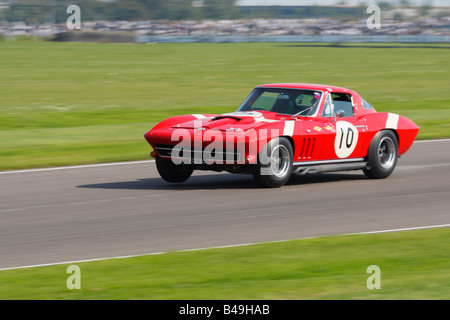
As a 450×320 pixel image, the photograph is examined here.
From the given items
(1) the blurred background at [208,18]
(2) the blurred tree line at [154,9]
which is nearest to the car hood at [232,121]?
(1) the blurred background at [208,18]

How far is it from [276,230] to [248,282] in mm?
2443

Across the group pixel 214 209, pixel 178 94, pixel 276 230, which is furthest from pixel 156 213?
pixel 178 94

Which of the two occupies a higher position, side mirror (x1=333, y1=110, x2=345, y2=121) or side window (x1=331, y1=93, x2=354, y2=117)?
side window (x1=331, y1=93, x2=354, y2=117)

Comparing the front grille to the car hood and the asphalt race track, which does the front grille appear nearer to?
the car hood

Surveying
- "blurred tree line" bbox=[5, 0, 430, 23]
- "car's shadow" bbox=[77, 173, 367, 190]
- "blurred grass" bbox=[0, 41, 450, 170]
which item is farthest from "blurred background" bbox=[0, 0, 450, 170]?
"blurred tree line" bbox=[5, 0, 430, 23]

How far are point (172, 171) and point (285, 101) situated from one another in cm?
191

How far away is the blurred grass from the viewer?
17328 millimetres

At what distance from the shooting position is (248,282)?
6.70 m

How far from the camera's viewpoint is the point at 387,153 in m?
→ 13.1

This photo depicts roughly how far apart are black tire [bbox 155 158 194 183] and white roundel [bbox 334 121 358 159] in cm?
213

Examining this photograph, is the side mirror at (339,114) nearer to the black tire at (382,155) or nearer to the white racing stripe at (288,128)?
the black tire at (382,155)
